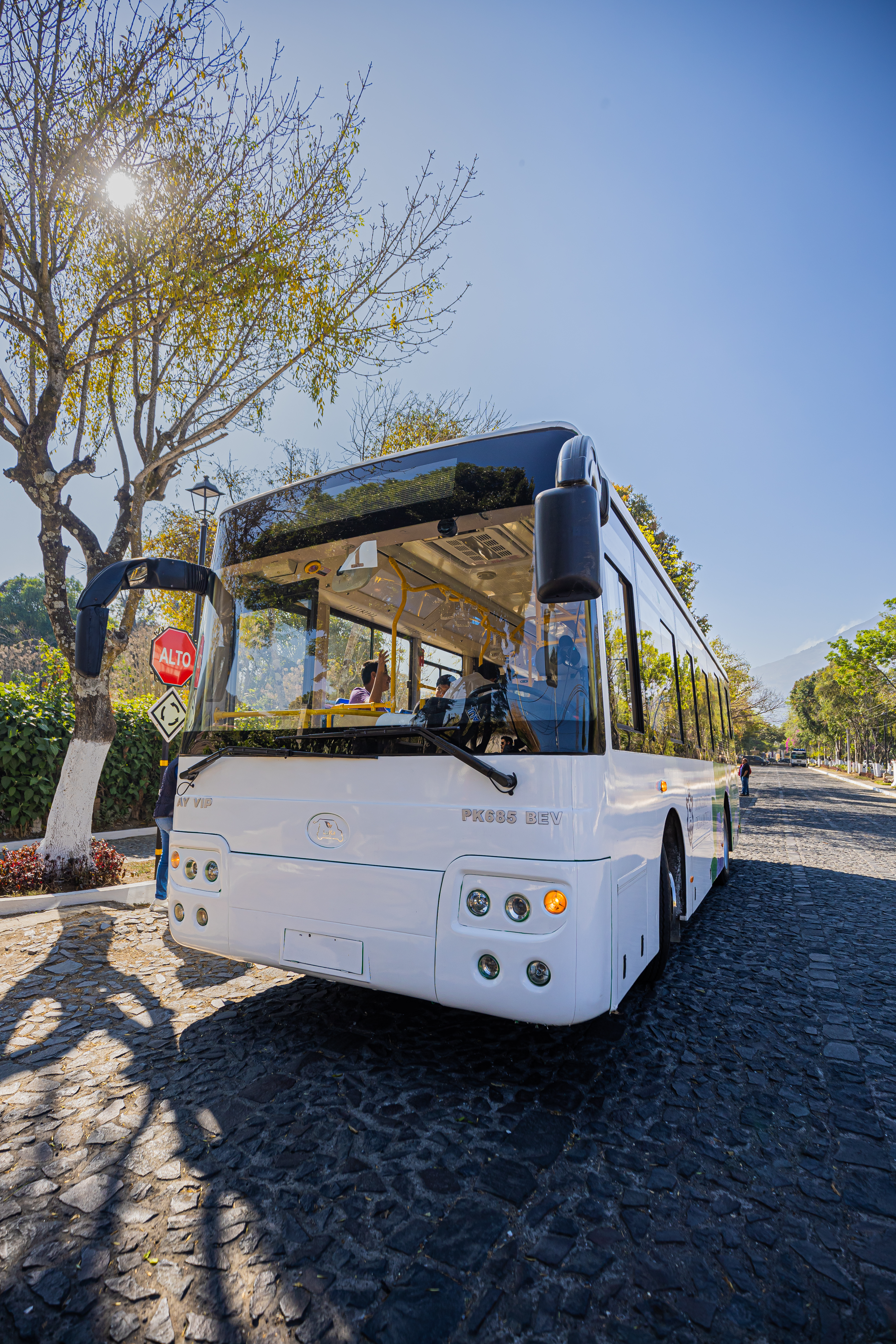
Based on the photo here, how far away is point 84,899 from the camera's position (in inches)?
297

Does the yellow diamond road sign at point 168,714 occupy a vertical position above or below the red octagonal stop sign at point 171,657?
below

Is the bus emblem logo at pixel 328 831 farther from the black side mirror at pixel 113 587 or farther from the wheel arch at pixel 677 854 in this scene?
the wheel arch at pixel 677 854

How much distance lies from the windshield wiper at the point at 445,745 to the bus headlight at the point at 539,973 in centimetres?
71

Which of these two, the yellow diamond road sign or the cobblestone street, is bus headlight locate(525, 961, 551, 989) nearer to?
the cobblestone street

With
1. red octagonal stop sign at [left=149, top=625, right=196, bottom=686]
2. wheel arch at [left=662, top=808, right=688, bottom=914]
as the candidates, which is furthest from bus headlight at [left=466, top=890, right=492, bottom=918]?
red octagonal stop sign at [left=149, top=625, right=196, bottom=686]

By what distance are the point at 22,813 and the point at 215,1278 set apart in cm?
1086

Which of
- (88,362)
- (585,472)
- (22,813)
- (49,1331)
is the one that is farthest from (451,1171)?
(22,813)

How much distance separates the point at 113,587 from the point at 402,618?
1567 millimetres

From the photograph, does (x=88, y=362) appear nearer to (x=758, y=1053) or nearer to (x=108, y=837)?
(x=108, y=837)

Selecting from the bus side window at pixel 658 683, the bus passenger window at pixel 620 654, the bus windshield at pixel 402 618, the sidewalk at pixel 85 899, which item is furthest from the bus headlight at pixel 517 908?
the sidewalk at pixel 85 899

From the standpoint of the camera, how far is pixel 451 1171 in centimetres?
276

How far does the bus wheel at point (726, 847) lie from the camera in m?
9.37

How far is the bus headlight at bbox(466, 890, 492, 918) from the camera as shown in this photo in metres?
3.12

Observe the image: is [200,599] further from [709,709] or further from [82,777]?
[709,709]
